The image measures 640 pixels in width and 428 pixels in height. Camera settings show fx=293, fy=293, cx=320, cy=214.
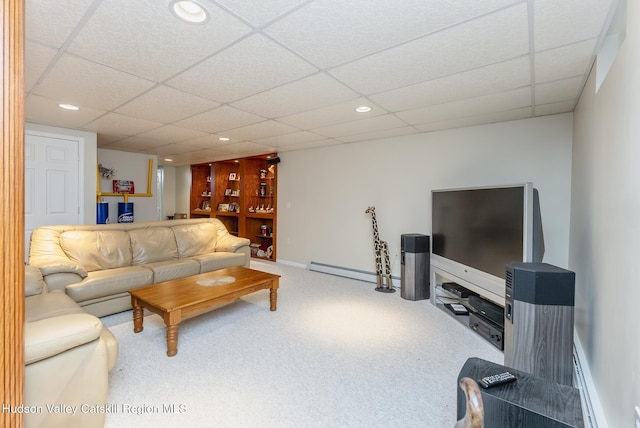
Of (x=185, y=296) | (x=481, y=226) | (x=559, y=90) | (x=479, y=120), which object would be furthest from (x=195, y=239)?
(x=559, y=90)

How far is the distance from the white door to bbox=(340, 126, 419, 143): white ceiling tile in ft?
12.6

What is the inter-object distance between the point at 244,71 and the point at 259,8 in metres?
0.73

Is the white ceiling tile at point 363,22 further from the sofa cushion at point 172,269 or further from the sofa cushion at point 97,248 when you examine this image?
the sofa cushion at point 97,248

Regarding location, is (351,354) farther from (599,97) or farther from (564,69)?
(564,69)

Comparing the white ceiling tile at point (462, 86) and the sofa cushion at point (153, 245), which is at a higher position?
the white ceiling tile at point (462, 86)

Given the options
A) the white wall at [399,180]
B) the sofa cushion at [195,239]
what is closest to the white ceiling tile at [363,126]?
the white wall at [399,180]

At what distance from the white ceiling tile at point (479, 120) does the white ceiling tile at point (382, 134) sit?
15 cm

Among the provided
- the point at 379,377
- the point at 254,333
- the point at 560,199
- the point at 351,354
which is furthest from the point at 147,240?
the point at 560,199

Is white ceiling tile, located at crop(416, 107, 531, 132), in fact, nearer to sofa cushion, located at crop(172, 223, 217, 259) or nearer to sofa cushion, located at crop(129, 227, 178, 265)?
sofa cushion, located at crop(172, 223, 217, 259)

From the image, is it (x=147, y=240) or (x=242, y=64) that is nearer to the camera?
(x=242, y=64)

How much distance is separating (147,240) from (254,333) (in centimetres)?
215

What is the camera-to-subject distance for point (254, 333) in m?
2.66

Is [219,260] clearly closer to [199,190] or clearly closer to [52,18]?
[52,18]

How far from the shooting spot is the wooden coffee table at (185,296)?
89.2 inches
